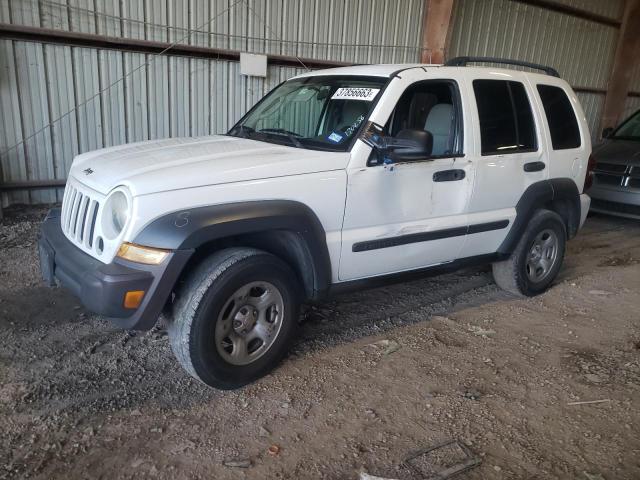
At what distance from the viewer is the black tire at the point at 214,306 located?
9.37 ft


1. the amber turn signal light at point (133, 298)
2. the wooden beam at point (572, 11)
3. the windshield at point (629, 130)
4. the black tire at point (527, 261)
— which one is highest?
the wooden beam at point (572, 11)

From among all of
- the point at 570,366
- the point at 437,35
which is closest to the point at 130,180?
the point at 570,366

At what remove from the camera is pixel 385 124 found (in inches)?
135

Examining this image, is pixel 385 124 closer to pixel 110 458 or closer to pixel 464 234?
pixel 464 234

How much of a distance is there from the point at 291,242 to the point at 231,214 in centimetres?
49

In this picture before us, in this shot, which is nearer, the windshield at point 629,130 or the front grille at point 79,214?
the front grille at point 79,214

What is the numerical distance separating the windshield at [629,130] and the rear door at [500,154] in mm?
4878

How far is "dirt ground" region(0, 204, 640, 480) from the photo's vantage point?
257 cm

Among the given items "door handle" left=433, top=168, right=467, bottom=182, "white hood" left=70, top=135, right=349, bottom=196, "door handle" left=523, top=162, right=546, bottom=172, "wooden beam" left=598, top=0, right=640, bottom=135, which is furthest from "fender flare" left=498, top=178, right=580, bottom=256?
"wooden beam" left=598, top=0, right=640, bottom=135

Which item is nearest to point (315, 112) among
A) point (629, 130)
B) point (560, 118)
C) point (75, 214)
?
point (75, 214)

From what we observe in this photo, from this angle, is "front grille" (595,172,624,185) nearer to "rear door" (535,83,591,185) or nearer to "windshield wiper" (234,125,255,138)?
"rear door" (535,83,591,185)

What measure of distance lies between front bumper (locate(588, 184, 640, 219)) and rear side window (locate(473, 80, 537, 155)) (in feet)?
12.5

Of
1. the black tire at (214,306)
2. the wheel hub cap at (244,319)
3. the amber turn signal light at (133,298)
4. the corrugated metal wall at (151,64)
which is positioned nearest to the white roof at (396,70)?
the black tire at (214,306)

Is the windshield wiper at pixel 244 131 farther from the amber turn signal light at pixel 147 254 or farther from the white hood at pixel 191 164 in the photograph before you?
the amber turn signal light at pixel 147 254
